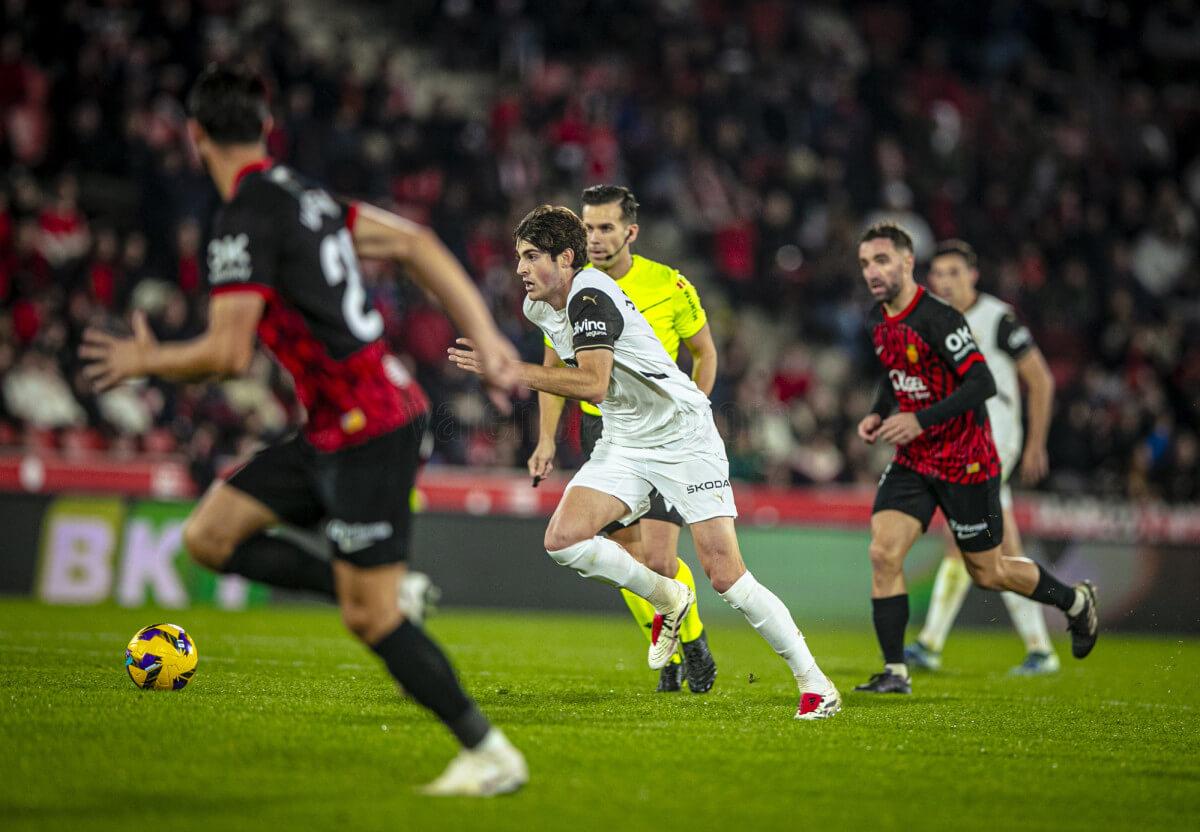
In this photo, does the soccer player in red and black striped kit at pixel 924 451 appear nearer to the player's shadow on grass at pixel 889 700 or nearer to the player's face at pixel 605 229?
the player's shadow on grass at pixel 889 700

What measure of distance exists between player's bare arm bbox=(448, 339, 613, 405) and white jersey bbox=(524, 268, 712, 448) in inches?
10.1

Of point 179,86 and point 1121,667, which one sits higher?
point 179,86

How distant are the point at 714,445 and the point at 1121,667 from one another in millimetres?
6221

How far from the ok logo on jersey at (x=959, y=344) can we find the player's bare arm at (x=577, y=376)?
2.79 metres

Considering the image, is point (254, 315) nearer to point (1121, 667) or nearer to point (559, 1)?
point (1121, 667)

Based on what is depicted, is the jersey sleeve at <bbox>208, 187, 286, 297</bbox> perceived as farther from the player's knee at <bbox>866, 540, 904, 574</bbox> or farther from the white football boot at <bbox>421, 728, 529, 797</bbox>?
the player's knee at <bbox>866, 540, 904, 574</bbox>

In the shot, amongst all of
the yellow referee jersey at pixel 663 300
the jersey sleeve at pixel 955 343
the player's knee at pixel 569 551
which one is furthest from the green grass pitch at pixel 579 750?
the yellow referee jersey at pixel 663 300

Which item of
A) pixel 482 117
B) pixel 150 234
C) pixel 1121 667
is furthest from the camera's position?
pixel 482 117

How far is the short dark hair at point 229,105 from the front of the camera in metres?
5.09

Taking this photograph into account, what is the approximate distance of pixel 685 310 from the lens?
356 inches

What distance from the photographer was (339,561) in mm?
5191

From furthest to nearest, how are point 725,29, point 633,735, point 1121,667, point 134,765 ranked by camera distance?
point 725,29, point 1121,667, point 633,735, point 134,765

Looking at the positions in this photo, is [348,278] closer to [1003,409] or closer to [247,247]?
[247,247]

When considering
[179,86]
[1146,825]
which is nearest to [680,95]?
[179,86]
